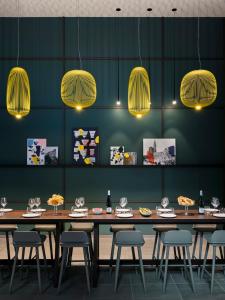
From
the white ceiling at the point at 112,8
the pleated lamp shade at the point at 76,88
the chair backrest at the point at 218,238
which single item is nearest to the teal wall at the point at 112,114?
the white ceiling at the point at 112,8

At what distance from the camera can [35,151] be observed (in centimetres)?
652

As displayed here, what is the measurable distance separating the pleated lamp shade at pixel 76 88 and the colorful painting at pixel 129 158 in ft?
8.52

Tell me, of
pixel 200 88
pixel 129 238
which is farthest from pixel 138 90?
pixel 129 238

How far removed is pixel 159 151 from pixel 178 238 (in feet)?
9.71

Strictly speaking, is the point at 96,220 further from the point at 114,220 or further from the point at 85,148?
the point at 85,148

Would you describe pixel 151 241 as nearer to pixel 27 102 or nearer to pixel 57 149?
pixel 57 149

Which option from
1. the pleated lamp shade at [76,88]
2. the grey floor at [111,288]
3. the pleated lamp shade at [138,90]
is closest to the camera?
the grey floor at [111,288]

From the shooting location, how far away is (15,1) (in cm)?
581

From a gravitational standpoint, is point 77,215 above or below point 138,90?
below

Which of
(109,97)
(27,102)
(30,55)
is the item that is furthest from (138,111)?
(30,55)

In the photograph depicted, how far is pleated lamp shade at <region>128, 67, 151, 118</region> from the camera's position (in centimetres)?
431

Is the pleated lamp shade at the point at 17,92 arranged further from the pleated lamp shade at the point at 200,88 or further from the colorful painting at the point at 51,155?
the colorful painting at the point at 51,155

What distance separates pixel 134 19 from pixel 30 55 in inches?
84.9

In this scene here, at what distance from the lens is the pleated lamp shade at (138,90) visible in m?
4.31
